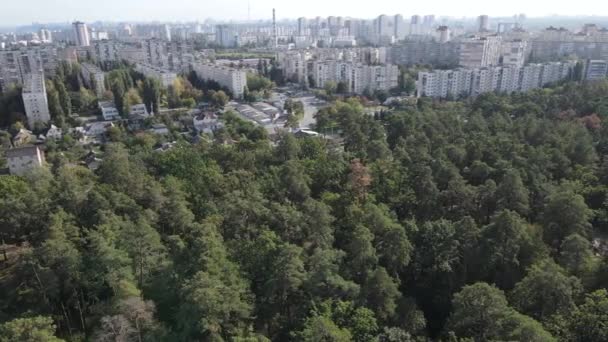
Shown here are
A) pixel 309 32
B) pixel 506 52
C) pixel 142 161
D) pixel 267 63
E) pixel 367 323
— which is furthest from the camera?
pixel 309 32

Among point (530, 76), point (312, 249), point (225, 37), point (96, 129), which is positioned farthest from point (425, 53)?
point (312, 249)

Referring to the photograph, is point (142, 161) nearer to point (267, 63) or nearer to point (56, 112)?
point (56, 112)

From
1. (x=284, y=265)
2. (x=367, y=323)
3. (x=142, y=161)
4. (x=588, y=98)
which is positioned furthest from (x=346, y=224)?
(x=588, y=98)

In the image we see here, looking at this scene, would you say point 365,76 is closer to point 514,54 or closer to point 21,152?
point 514,54

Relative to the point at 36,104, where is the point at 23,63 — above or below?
above

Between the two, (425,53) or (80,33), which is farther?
(80,33)

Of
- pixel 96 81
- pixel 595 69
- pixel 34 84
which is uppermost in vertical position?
pixel 34 84

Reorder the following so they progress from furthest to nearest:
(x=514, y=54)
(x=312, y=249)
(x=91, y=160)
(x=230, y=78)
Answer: (x=514, y=54), (x=230, y=78), (x=91, y=160), (x=312, y=249)
